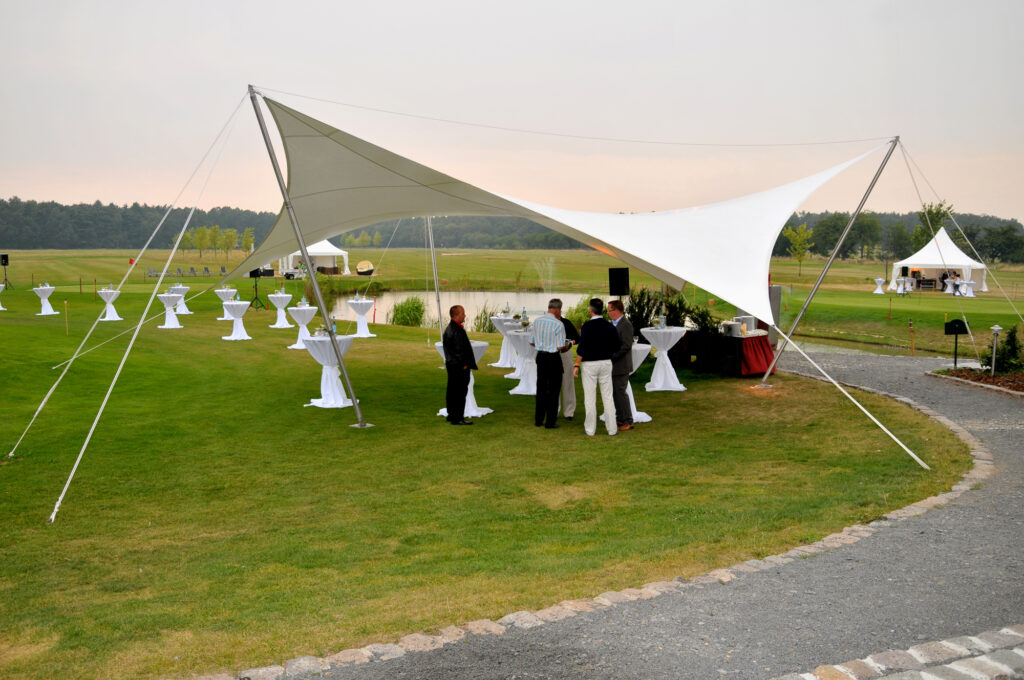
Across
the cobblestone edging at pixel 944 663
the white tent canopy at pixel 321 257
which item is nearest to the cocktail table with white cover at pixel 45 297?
the white tent canopy at pixel 321 257

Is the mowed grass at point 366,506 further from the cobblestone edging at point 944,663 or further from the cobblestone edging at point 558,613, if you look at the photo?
the cobblestone edging at point 944,663

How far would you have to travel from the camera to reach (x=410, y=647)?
366 centimetres

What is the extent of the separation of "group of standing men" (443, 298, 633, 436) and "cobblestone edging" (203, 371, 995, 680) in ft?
10.9

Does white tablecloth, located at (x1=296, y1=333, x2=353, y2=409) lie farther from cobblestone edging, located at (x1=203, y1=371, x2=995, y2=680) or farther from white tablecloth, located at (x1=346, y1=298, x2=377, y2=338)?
white tablecloth, located at (x1=346, y1=298, x2=377, y2=338)

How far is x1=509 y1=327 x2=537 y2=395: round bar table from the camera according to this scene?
424 inches

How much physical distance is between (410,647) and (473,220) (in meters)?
121

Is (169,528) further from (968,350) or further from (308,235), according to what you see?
(968,350)

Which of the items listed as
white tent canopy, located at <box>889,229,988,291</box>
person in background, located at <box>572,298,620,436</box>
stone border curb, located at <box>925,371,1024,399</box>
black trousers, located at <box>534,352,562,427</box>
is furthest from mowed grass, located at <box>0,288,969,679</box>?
white tent canopy, located at <box>889,229,988,291</box>

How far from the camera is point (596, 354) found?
8289 millimetres

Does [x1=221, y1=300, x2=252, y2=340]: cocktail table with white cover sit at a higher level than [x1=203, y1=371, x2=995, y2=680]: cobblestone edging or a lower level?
higher

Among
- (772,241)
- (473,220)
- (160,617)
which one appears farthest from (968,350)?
(473,220)

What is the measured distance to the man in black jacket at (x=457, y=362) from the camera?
8969 mm

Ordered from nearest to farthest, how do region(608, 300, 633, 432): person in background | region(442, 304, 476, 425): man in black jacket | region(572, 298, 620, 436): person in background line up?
1. region(572, 298, 620, 436): person in background
2. region(608, 300, 633, 432): person in background
3. region(442, 304, 476, 425): man in black jacket

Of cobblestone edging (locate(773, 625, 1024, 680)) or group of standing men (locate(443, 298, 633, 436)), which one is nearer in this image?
cobblestone edging (locate(773, 625, 1024, 680))
